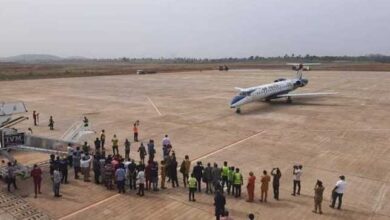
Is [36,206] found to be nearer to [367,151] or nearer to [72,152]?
[72,152]

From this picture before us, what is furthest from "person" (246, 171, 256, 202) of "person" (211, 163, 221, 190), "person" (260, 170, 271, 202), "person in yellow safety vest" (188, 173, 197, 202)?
"person in yellow safety vest" (188, 173, 197, 202)

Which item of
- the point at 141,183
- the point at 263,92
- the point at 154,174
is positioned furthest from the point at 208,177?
the point at 263,92

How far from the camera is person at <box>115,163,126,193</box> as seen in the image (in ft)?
50.6

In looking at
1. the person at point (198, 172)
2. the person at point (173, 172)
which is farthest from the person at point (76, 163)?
the person at point (198, 172)

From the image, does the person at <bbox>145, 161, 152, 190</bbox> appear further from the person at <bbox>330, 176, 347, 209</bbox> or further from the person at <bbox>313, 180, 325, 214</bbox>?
the person at <bbox>330, 176, 347, 209</bbox>

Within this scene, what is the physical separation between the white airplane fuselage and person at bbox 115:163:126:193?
21400 mm

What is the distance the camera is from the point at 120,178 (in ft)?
50.8

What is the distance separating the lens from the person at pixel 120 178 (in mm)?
15416

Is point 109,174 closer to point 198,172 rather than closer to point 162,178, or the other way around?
point 162,178

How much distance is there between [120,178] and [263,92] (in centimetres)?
2582

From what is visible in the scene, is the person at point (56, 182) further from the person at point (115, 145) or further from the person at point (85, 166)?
the person at point (115, 145)

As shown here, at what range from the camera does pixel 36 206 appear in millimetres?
14320

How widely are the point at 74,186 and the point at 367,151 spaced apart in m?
16.6

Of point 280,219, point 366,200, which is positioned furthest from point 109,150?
point 366,200
